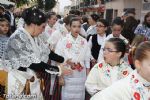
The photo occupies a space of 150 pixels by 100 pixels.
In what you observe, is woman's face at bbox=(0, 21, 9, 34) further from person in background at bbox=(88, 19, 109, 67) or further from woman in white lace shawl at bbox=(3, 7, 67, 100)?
woman in white lace shawl at bbox=(3, 7, 67, 100)

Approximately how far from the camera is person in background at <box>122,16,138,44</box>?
7.50 m

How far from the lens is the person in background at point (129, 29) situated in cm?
750

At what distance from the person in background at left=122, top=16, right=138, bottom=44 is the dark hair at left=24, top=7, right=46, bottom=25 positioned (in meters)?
3.53

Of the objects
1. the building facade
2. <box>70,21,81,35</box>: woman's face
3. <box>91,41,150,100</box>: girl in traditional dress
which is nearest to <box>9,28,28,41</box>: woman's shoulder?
<box>70,21,81,35</box>: woman's face

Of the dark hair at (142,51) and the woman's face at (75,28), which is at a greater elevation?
the dark hair at (142,51)

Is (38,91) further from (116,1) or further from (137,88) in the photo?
(116,1)

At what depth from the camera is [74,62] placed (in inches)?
216

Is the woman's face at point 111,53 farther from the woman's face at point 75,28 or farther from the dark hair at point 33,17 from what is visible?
the woman's face at point 75,28

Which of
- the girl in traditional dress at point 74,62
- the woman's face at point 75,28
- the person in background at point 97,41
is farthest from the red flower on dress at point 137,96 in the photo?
the person in background at point 97,41

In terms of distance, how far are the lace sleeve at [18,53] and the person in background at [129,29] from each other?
12.2ft

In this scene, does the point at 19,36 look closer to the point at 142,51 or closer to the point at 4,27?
the point at 142,51

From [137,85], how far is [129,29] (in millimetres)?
5321

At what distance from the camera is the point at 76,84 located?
5.48 meters

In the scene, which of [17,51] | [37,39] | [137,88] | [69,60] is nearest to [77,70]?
[69,60]
